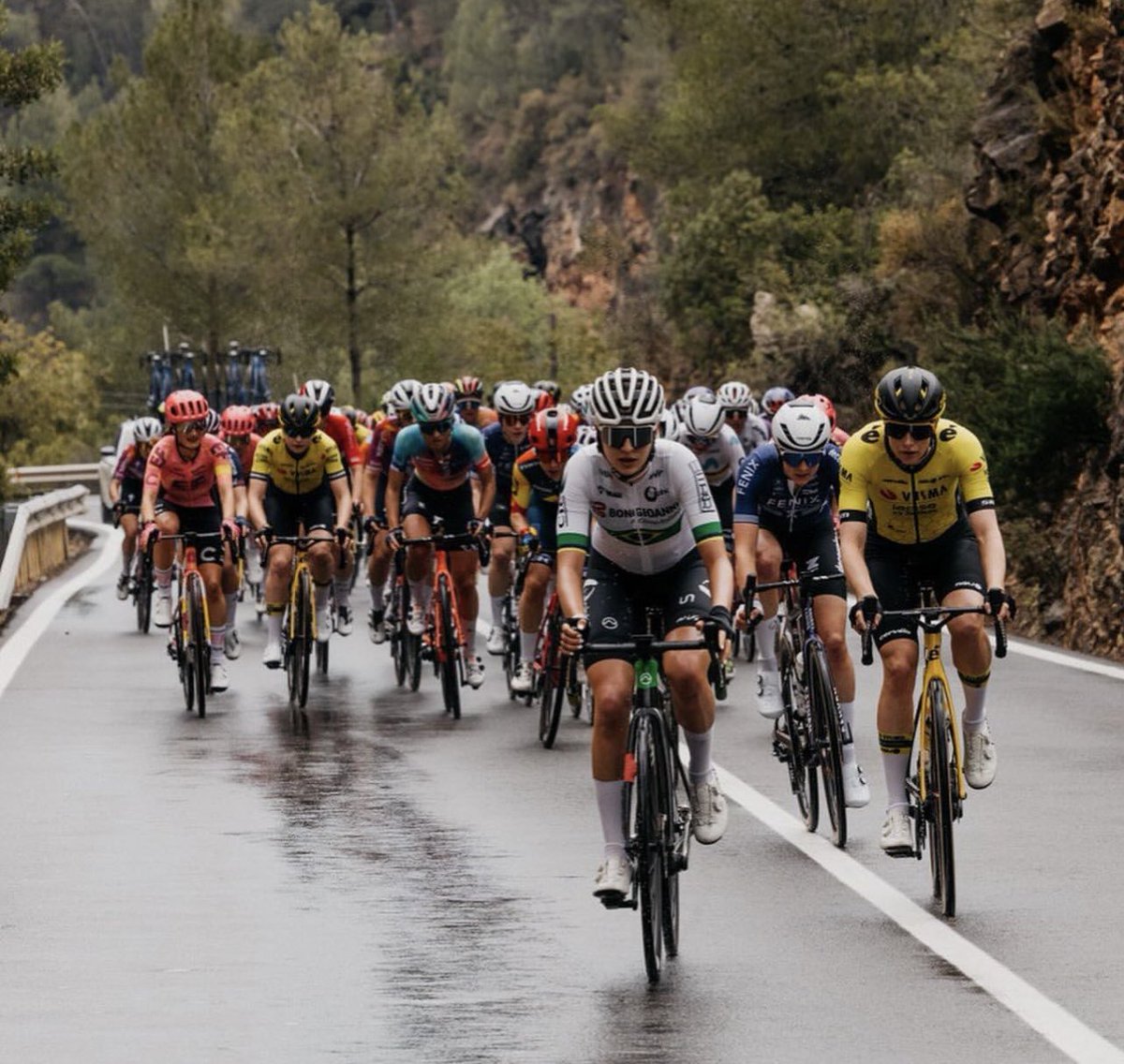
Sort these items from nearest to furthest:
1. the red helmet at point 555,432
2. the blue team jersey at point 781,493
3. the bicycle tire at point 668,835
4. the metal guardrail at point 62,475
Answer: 1. the bicycle tire at point 668,835
2. the blue team jersey at point 781,493
3. the red helmet at point 555,432
4. the metal guardrail at point 62,475

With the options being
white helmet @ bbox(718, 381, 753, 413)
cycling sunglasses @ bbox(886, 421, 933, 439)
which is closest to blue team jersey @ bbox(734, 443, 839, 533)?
cycling sunglasses @ bbox(886, 421, 933, 439)

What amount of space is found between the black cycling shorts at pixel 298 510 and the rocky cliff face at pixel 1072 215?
652 cm

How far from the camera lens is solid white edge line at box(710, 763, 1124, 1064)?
755 centimetres

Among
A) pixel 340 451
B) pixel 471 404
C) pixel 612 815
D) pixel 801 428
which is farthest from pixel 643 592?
pixel 471 404

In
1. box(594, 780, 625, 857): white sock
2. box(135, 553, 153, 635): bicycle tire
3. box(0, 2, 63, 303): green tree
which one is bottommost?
box(135, 553, 153, 635): bicycle tire

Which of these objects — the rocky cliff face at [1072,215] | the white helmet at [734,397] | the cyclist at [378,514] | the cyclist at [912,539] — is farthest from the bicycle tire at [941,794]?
the rocky cliff face at [1072,215]

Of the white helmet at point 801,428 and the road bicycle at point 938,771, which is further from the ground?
the white helmet at point 801,428

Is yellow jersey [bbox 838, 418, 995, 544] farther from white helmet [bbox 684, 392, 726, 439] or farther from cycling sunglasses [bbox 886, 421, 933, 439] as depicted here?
white helmet [bbox 684, 392, 726, 439]

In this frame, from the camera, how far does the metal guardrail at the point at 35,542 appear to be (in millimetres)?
26112

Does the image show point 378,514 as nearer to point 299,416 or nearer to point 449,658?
point 299,416

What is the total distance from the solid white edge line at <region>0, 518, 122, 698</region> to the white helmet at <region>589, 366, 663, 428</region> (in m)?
9.78

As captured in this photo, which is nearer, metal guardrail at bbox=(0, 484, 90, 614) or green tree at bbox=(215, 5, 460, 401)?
metal guardrail at bbox=(0, 484, 90, 614)

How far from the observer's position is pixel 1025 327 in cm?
2806

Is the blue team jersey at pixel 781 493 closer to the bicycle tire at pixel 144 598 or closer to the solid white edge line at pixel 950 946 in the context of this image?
the solid white edge line at pixel 950 946
